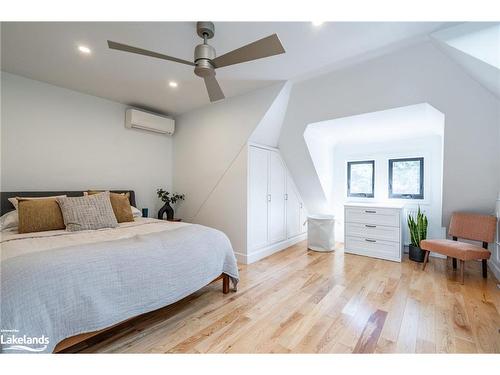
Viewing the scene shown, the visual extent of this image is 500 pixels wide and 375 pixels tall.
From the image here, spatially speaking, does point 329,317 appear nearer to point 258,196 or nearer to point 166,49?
point 258,196

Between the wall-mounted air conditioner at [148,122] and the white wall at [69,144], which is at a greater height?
the wall-mounted air conditioner at [148,122]

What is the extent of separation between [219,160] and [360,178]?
2.62 metres

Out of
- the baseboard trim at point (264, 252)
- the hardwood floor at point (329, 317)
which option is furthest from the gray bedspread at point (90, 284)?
the baseboard trim at point (264, 252)

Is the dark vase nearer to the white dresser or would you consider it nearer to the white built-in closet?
the white built-in closet

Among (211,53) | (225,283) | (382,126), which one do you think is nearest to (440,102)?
(382,126)

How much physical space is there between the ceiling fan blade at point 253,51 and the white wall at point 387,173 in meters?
3.12

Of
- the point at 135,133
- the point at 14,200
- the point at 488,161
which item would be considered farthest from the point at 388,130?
the point at 14,200

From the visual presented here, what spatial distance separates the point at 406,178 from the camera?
11.7 ft

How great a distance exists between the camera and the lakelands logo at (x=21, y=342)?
105cm

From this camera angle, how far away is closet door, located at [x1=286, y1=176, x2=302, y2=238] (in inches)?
156

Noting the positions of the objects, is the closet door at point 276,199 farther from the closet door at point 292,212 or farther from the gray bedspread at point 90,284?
the gray bedspread at point 90,284

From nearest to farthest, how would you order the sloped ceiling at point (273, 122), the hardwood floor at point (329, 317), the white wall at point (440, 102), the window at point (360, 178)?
the hardwood floor at point (329, 317) < the white wall at point (440, 102) < the sloped ceiling at point (273, 122) < the window at point (360, 178)

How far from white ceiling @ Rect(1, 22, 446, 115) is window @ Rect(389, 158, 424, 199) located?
7.37 feet
